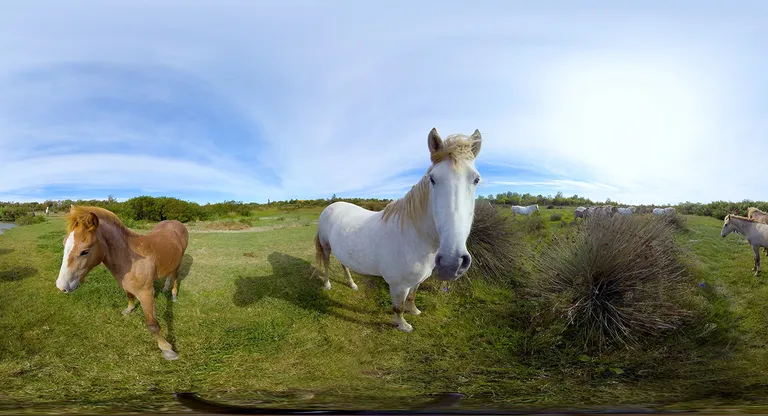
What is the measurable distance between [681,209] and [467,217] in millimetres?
7008

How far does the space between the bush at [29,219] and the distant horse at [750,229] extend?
12539 millimetres

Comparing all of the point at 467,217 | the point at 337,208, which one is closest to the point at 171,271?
the point at 337,208

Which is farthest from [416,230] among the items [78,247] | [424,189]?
[78,247]

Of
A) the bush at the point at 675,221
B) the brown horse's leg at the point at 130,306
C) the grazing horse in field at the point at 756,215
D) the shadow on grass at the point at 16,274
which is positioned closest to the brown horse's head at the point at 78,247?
the brown horse's leg at the point at 130,306

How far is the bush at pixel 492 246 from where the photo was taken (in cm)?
563

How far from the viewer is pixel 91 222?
3027 millimetres

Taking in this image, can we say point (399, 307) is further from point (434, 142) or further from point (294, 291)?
point (434, 142)

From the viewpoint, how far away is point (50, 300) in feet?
11.7

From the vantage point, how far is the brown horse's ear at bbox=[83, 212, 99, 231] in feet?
9.81

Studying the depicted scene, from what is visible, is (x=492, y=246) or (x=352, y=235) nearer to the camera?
(x=352, y=235)

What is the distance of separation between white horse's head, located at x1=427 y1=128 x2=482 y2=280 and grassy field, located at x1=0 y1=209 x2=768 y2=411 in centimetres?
90

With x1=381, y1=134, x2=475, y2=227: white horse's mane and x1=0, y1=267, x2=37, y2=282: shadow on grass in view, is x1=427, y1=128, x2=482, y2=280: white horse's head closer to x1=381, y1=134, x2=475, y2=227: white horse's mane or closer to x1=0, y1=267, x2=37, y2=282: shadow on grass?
x1=381, y1=134, x2=475, y2=227: white horse's mane

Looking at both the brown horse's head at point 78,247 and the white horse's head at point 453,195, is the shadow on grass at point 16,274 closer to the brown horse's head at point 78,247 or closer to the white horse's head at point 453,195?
the brown horse's head at point 78,247

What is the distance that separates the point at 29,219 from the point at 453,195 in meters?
7.49
